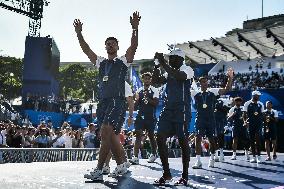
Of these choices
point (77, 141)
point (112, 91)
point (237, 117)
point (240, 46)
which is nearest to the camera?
point (112, 91)

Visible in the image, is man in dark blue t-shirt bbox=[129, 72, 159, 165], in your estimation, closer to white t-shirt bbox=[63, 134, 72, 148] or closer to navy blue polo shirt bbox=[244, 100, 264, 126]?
navy blue polo shirt bbox=[244, 100, 264, 126]

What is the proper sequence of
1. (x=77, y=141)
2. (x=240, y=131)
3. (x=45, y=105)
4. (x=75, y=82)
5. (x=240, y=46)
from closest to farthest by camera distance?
1. (x=240, y=131)
2. (x=77, y=141)
3. (x=45, y=105)
4. (x=240, y=46)
5. (x=75, y=82)

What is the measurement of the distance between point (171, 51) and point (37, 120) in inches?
809

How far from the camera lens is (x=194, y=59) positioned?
45812mm

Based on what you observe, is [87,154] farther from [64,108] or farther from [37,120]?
[64,108]

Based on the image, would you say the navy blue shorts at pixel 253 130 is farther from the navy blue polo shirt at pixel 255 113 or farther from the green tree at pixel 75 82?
the green tree at pixel 75 82

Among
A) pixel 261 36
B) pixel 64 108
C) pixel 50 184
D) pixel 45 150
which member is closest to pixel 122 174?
pixel 50 184

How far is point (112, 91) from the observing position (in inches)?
214

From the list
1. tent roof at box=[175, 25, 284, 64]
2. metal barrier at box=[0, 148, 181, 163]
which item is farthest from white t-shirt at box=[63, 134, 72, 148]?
tent roof at box=[175, 25, 284, 64]

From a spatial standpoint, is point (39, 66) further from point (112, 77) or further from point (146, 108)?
point (112, 77)

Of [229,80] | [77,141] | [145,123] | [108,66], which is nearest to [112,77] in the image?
[108,66]

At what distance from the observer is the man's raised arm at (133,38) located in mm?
5488

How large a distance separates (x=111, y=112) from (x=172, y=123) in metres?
0.85

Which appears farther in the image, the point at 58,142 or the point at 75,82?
the point at 75,82
